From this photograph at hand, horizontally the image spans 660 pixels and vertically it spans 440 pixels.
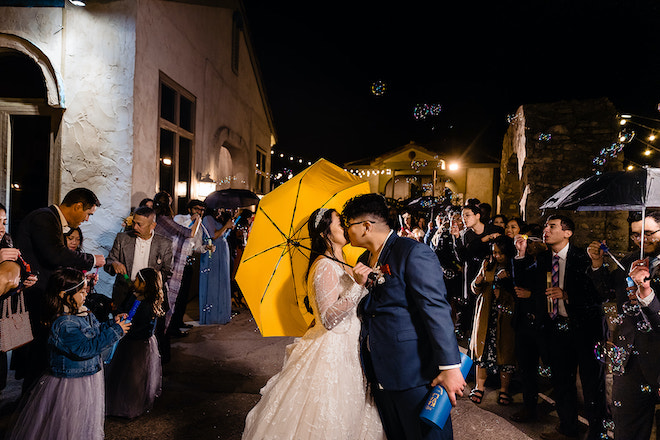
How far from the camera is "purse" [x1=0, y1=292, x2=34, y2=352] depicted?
10.6ft

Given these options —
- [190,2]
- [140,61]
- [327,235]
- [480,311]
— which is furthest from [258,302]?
[190,2]

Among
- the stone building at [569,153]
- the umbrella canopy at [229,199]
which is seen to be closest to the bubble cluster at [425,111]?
the stone building at [569,153]

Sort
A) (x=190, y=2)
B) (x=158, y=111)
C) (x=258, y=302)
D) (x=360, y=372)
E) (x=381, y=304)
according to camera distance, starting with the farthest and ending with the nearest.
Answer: (x=190, y=2), (x=158, y=111), (x=258, y=302), (x=360, y=372), (x=381, y=304)

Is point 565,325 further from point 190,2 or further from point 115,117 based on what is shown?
point 190,2

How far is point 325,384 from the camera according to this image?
8.89 feet

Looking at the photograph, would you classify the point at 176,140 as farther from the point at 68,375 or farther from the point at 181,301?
the point at 68,375

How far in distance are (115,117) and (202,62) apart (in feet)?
14.0

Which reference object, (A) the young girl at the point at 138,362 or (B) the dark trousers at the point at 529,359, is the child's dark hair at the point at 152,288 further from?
(B) the dark trousers at the point at 529,359

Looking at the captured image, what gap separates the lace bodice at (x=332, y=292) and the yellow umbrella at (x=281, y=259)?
0.45 m

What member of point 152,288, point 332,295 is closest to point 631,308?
point 332,295

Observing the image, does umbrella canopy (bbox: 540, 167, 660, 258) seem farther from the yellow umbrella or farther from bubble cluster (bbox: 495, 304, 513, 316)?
the yellow umbrella

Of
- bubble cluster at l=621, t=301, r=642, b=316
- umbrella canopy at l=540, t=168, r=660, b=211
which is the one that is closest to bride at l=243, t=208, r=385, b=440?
umbrella canopy at l=540, t=168, r=660, b=211

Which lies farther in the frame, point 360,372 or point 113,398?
point 113,398

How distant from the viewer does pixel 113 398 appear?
386 centimetres
